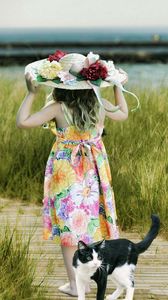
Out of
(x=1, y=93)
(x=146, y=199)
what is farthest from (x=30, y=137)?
(x=1, y=93)

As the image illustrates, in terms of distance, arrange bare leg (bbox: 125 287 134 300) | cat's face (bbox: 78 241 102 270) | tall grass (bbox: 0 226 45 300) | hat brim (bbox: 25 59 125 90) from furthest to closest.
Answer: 1. hat brim (bbox: 25 59 125 90)
2. bare leg (bbox: 125 287 134 300)
3. tall grass (bbox: 0 226 45 300)
4. cat's face (bbox: 78 241 102 270)

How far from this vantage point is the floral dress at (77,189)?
494 cm

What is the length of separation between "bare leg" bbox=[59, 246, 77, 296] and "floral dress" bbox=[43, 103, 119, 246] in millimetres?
55

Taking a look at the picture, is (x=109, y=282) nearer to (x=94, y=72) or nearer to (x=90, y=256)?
(x=90, y=256)

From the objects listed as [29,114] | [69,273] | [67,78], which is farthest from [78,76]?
[69,273]

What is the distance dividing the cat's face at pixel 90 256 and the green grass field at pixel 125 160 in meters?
1.93

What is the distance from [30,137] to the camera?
800cm

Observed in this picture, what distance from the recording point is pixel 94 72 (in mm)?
4871

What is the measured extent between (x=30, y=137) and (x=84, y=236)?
3.10 meters

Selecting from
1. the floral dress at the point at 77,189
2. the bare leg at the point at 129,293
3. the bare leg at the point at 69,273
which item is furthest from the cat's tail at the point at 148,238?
the bare leg at the point at 69,273

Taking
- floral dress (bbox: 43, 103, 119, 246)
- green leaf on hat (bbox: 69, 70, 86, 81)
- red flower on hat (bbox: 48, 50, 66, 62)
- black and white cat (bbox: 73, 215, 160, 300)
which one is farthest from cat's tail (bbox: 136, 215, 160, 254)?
red flower on hat (bbox: 48, 50, 66, 62)

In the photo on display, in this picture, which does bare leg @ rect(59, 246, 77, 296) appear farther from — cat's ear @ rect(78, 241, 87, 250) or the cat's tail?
cat's ear @ rect(78, 241, 87, 250)

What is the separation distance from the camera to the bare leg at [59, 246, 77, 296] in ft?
16.2

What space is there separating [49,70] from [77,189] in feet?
1.99
